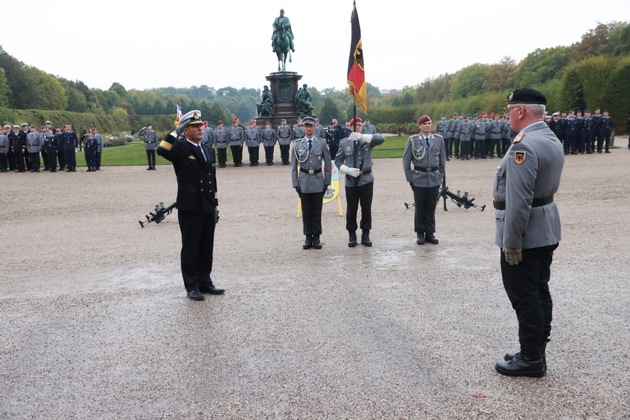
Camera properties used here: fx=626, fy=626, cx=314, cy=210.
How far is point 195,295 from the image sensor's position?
268 inches

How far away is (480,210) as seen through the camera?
41.2 feet

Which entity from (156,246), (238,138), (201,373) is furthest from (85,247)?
(238,138)

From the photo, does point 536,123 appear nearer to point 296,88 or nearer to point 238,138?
point 238,138

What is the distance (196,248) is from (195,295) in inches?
21.1

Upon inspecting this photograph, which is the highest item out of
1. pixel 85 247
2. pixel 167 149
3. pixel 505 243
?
pixel 167 149

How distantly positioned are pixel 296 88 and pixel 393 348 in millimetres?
33296

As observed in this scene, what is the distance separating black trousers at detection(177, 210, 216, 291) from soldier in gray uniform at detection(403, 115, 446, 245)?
362 centimetres

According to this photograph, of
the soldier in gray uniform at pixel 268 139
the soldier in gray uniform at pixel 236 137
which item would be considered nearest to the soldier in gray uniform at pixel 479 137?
the soldier in gray uniform at pixel 268 139

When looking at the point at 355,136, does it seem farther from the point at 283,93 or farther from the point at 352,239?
the point at 283,93

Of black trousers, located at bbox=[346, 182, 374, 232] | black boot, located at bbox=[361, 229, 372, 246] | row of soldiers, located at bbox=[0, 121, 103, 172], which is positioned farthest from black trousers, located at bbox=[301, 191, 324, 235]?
row of soldiers, located at bbox=[0, 121, 103, 172]

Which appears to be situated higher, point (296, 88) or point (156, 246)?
point (296, 88)

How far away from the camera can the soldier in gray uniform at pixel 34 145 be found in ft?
81.7

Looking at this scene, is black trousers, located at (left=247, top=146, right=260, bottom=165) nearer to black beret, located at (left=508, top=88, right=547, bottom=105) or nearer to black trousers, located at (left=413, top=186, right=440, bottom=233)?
black trousers, located at (left=413, top=186, right=440, bottom=233)

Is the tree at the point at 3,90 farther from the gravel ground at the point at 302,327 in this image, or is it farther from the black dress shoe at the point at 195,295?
the black dress shoe at the point at 195,295
